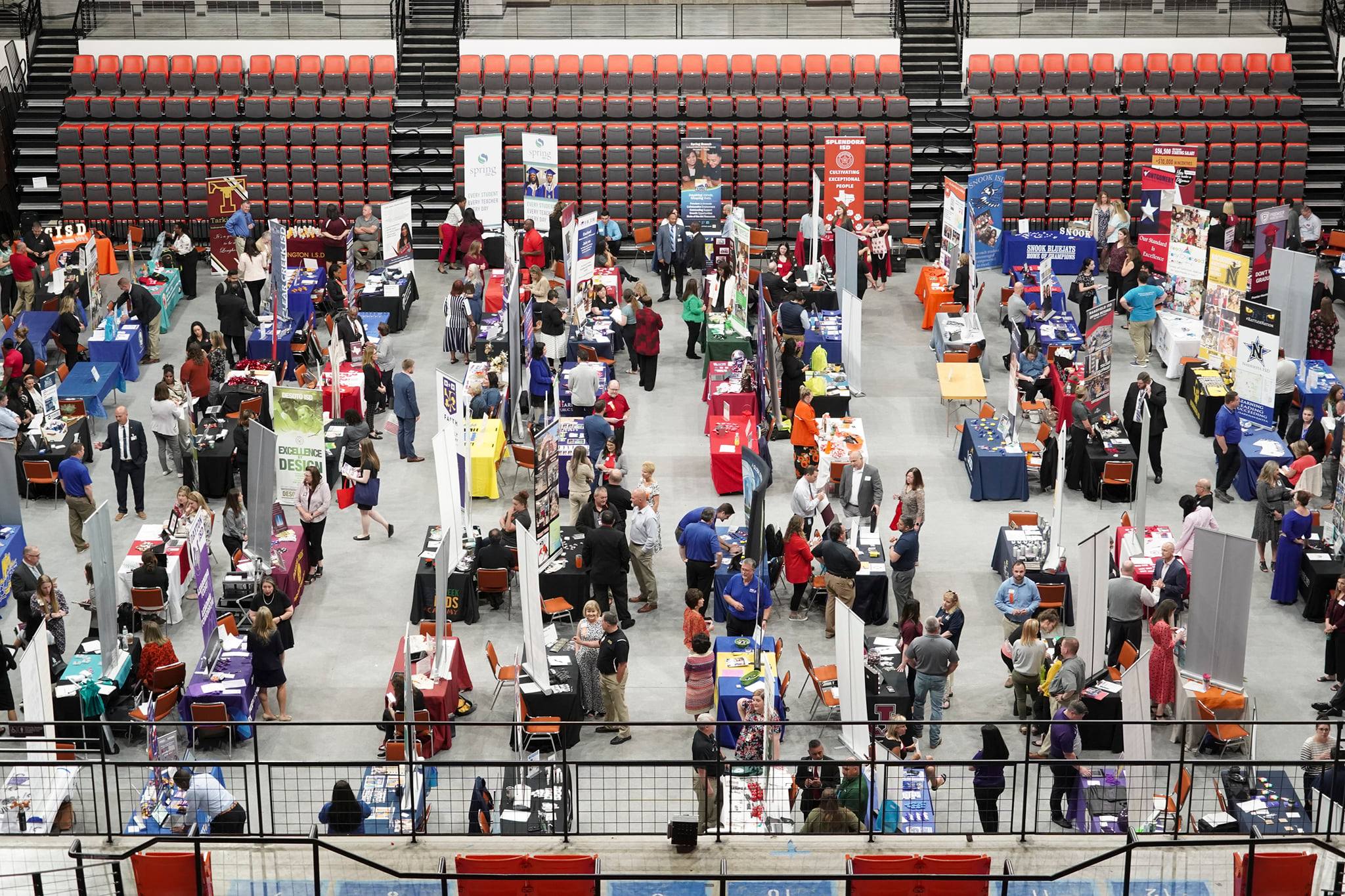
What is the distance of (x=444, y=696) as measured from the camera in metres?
16.3

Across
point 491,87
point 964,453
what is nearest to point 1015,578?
point 964,453

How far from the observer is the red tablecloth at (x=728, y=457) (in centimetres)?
2123

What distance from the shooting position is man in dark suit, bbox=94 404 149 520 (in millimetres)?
19969

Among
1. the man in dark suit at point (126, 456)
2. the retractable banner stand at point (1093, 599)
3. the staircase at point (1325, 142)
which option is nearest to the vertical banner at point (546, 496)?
the man in dark suit at point (126, 456)

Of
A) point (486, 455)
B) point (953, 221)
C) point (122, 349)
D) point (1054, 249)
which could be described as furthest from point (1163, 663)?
point (122, 349)

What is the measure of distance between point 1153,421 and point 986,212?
713 cm

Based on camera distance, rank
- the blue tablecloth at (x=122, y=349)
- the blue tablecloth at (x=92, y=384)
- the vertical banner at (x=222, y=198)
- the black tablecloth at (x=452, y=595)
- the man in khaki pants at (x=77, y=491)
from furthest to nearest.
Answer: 1. the vertical banner at (x=222, y=198)
2. the blue tablecloth at (x=122, y=349)
3. the blue tablecloth at (x=92, y=384)
4. the man in khaki pants at (x=77, y=491)
5. the black tablecloth at (x=452, y=595)

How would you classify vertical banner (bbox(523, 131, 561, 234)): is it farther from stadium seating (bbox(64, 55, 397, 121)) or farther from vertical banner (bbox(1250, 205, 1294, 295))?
vertical banner (bbox(1250, 205, 1294, 295))

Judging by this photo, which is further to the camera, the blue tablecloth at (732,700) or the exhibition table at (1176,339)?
the exhibition table at (1176,339)

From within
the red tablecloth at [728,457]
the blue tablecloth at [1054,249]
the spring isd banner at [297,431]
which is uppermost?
the blue tablecloth at [1054,249]

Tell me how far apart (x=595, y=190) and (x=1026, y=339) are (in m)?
9.74

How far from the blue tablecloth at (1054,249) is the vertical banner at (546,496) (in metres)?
12.2

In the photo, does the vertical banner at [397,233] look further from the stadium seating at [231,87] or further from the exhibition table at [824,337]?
the exhibition table at [824,337]

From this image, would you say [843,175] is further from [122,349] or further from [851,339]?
[122,349]
